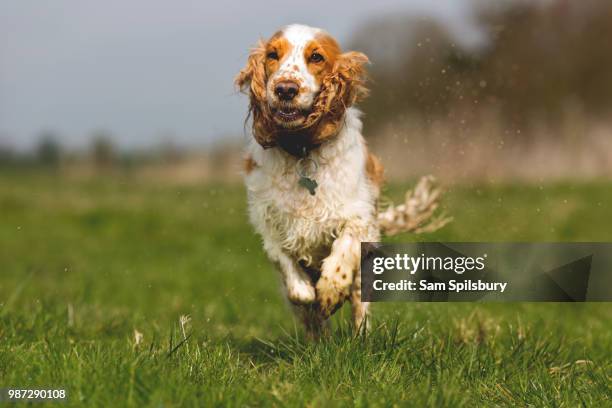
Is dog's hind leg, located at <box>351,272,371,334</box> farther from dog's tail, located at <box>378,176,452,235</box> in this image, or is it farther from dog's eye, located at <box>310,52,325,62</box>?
dog's eye, located at <box>310,52,325,62</box>

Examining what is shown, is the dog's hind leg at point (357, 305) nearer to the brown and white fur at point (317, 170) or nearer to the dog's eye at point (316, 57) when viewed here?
the brown and white fur at point (317, 170)

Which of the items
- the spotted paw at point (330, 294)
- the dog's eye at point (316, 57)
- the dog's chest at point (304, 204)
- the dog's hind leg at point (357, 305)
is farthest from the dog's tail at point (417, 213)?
the dog's eye at point (316, 57)

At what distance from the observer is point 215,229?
1163 cm

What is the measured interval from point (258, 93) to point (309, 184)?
533 mm

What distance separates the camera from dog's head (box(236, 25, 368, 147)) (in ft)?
12.0

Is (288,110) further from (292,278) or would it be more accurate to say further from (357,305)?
(357,305)

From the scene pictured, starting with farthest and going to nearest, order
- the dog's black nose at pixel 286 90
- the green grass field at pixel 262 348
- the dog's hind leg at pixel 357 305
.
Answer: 1. the dog's hind leg at pixel 357 305
2. the dog's black nose at pixel 286 90
3. the green grass field at pixel 262 348

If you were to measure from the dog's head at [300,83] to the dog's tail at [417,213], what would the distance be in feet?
3.77

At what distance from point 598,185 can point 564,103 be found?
10.9 m

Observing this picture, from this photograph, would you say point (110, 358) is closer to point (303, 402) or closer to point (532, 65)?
point (303, 402)

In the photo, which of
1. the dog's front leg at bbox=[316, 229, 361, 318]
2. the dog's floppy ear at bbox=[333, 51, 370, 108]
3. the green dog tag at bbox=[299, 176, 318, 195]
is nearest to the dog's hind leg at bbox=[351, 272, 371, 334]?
the dog's front leg at bbox=[316, 229, 361, 318]

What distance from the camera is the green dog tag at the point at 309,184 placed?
4.00m

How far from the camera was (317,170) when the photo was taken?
406cm

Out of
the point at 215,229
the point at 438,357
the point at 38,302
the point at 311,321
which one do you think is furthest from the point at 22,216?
the point at 438,357
